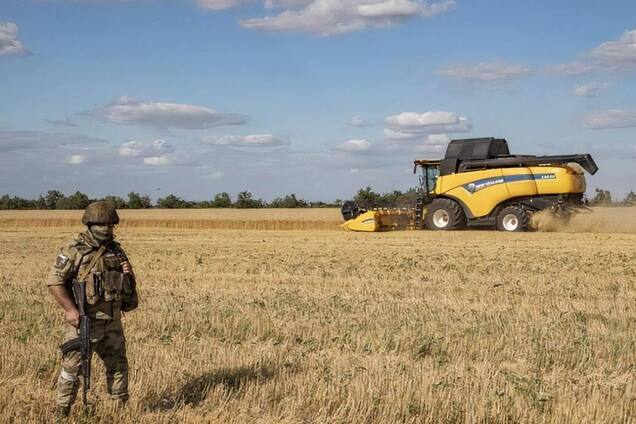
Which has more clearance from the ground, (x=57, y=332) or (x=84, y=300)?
(x=84, y=300)

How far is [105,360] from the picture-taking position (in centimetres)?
620

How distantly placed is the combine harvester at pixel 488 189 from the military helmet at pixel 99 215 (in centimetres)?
2060

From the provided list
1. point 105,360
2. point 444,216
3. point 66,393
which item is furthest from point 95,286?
point 444,216

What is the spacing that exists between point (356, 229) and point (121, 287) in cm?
2238

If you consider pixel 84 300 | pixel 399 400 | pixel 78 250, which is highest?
pixel 78 250

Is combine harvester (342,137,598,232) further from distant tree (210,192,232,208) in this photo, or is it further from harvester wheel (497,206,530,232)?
distant tree (210,192,232,208)

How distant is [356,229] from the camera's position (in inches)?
1109

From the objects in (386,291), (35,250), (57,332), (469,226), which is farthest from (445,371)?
(469,226)

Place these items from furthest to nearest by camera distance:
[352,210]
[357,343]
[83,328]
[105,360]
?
[352,210] < [357,343] < [105,360] < [83,328]

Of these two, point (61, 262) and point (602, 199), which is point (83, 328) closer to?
point (61, 262)

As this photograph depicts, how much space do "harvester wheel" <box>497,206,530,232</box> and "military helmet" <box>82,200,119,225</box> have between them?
68.3ft

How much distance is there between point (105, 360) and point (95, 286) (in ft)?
2.23

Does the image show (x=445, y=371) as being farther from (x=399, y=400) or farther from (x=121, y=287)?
(x=121, y=287)

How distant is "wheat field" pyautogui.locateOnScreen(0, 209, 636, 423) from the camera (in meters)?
6.06
